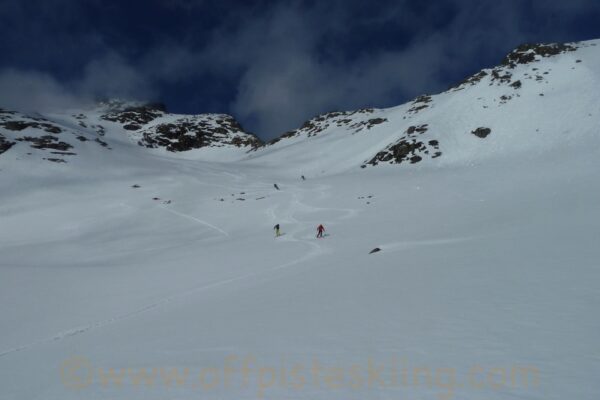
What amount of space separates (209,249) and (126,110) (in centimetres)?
15660

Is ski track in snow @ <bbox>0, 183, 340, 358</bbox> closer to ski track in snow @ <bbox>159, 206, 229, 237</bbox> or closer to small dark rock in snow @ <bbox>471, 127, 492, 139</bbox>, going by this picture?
ski track in snow @ <bbox>159, 206, 229, 237</bbox>

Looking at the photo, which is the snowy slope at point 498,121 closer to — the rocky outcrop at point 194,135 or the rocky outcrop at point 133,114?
the rocky outcrop at point 194,135

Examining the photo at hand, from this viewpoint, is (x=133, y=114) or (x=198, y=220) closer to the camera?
(x=198, y=220)

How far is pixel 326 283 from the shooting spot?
11727mm

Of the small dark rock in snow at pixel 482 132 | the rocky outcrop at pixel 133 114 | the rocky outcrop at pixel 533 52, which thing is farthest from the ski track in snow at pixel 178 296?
the rocky outcrop at pixel 133 114

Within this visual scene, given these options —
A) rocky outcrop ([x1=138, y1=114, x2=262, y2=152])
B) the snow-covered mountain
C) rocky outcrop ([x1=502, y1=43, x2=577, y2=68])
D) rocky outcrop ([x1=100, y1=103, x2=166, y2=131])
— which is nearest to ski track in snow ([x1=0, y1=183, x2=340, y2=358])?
the snow-covered mountain

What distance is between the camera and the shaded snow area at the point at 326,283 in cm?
518

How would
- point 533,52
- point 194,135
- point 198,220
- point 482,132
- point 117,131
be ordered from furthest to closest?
point 194,135 < point 117,131 < point 533,52 < point 482,132 < point 198,220

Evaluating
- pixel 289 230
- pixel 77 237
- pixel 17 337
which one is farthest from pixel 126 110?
pixel 17 337

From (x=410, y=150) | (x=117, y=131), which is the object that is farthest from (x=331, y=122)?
(x=117, y=131)

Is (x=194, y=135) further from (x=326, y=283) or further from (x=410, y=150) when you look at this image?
(x=326, y=283)

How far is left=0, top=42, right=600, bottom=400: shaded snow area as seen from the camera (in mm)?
5180

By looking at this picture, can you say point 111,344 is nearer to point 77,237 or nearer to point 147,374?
point 147,374

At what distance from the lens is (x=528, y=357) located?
501 centimetres
